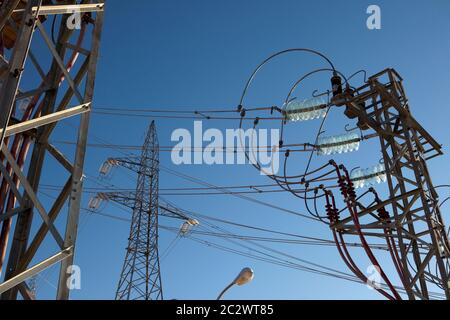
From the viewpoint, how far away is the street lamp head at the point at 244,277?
7184mm

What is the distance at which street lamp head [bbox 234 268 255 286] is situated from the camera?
23.6 feet

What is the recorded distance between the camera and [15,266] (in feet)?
14.5

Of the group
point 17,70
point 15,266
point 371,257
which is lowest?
point 15,266

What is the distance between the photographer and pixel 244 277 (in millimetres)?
7199

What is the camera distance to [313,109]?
8516 millimetres

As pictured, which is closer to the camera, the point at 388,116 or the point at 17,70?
the point at 17,70
